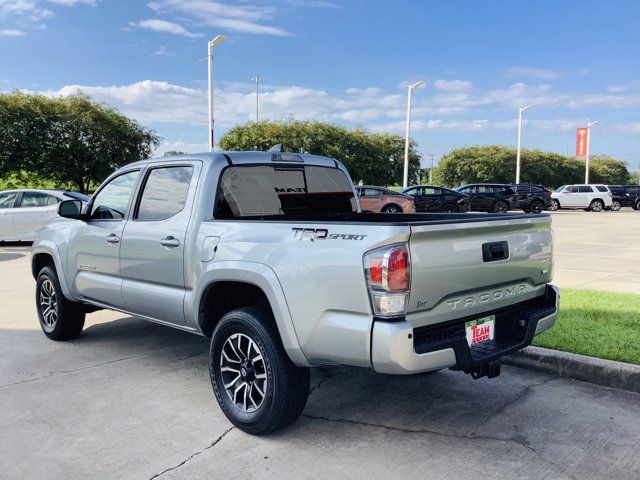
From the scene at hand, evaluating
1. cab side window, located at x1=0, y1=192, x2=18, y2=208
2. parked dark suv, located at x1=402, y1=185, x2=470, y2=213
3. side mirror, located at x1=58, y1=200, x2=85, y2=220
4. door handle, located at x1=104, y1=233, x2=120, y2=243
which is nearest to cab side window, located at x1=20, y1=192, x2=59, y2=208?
cab side window, located at x1=0, y1=192, x2=18, y2=208

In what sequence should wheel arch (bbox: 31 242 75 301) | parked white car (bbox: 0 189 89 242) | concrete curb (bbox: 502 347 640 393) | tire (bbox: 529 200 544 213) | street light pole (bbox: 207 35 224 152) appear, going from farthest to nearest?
1. tire (bbox: 529 200 544 213)
2. street light pole (bbox: 207 35 224 152)
3. parked white car (bbox: 0 189 89 242)
4. wheel arch (bbox: 31 242 75 301)
5. concrete curb (bbox: 502 347 640 393)

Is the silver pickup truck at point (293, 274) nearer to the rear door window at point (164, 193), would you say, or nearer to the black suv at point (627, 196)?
the rear door window at point (164, 193)

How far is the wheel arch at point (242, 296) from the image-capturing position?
3.35 meters

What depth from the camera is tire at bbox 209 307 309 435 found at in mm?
3445

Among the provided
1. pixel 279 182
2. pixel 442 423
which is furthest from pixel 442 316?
pixel 279 182

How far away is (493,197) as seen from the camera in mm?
30984

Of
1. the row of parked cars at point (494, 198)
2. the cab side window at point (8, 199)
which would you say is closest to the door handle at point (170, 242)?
the cab side window at point (8, 199)

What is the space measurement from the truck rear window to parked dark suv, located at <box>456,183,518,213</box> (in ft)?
89.4

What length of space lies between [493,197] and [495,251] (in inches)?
1134

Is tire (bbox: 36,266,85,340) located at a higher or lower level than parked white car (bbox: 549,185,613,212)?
lower

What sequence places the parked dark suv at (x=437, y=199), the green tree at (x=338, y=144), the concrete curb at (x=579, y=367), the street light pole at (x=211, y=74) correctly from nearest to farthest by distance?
the concrete curb at (x=579, y=367) < the street light pole at (x=211, y=74) < the parked dark suv at (x=437, y=199) < the green tree at (x=338, y=144)

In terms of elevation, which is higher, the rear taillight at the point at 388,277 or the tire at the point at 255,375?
the rear taillight at the point at 388,277

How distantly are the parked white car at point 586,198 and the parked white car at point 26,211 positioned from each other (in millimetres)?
30109

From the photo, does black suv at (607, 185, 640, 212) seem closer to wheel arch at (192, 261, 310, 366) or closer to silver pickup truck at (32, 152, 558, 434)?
silver pickup truck at (32, 152, 558, 434)
